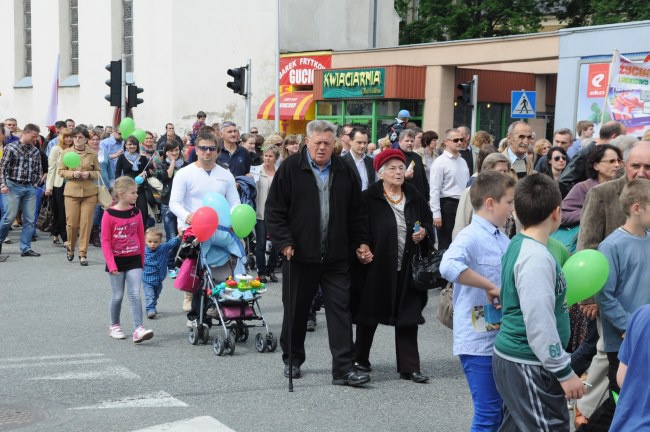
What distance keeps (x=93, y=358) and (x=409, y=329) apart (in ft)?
9.22

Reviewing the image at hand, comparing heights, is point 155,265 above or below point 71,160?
below

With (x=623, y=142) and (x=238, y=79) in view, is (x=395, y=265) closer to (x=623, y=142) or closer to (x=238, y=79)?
(x=623, y=142)

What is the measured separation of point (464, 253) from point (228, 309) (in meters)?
3.95

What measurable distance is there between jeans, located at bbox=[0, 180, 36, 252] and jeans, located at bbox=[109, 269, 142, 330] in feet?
22.4

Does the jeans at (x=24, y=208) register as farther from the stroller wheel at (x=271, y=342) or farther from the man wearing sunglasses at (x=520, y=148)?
the man wearing sunglasses at (x=520, y=148)

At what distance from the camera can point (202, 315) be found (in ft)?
30.8

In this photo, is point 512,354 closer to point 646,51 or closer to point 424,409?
point 424,409

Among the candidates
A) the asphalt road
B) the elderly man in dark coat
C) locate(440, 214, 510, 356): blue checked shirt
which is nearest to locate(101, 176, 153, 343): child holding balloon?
the asphalt road

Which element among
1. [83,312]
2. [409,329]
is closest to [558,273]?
[409,329]

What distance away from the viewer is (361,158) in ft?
37.9

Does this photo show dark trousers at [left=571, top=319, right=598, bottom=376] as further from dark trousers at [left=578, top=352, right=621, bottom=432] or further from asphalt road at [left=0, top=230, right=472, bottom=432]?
dark trousers at [left=578, top=352, right=621, bottom=432]

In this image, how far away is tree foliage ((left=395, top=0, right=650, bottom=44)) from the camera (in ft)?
143

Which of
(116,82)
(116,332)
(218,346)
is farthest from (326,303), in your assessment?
(116,82)

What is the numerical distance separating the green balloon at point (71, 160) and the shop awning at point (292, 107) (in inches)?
760
